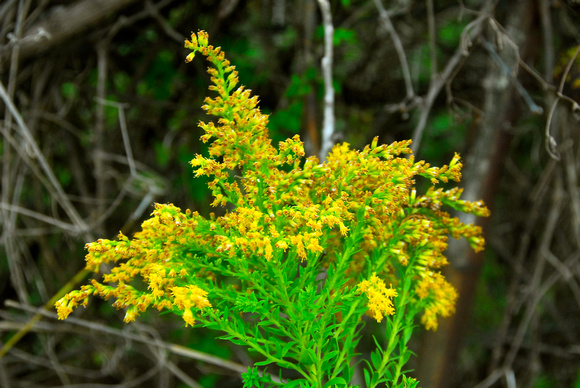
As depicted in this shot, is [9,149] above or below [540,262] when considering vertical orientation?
above

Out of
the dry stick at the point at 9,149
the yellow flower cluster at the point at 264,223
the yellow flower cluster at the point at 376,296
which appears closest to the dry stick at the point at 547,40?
the yellow flower cluster at the point at 264,223

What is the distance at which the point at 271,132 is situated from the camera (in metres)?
1.31

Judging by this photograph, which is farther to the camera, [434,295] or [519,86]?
[519,86]

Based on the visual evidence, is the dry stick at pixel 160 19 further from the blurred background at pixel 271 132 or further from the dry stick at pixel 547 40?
the dry stick at pixel 547 40

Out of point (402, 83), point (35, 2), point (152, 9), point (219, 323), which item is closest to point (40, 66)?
point (35, 2)

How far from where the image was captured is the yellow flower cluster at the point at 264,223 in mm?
606

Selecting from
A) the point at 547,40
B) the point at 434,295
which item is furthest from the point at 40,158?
the point at 547,40

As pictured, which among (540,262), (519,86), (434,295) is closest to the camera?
(434,295)

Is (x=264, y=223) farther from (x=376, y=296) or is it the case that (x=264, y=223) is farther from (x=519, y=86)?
(x=519, y=86)

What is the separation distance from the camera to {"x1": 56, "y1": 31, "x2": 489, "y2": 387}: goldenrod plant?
613mm

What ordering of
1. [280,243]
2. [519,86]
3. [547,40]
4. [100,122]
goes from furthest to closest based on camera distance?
[100,122] < [547,40] < [519,86] < [280,243]

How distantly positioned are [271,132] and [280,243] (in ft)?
2.47

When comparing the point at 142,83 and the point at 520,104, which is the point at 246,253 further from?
the point at 142,83

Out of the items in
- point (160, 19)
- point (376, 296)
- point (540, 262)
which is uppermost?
point (160, 19)
